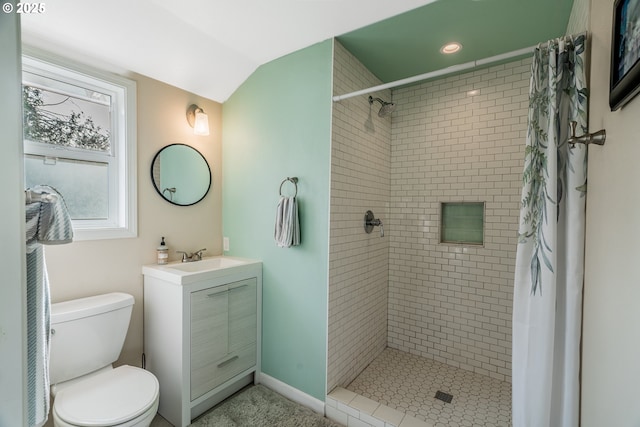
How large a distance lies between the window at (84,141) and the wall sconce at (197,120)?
0.42 meters

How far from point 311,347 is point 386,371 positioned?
79 centimetres

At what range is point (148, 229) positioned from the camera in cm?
207

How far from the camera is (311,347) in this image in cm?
198

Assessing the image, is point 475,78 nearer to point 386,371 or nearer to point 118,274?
point 386,371

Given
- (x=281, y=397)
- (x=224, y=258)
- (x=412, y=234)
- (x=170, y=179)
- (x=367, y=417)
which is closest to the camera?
(x=367, y=417)

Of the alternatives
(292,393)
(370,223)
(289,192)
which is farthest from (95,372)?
(370,223)

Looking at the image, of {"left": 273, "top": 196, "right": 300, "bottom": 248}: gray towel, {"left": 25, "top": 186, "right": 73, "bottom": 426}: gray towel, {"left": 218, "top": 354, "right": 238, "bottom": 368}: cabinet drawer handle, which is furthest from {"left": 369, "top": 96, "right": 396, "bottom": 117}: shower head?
{"left": 218, "top": 354, "right": 238, "bottom": 368}: cabinet drawer handle

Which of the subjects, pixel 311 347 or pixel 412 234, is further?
pixel 412 234

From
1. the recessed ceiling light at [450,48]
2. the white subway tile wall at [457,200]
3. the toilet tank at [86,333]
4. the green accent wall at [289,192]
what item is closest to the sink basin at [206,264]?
the green accent wall at [289,192]

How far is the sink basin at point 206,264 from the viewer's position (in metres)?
2.08

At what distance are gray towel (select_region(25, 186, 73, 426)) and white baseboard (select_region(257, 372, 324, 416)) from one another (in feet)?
4.85

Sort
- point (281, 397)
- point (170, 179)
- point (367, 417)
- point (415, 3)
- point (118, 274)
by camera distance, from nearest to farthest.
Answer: point (415, 3), point (367, 417), point (118, 274), point (281, 397), point (170, 179)

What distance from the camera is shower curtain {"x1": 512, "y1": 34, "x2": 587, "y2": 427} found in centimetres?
111

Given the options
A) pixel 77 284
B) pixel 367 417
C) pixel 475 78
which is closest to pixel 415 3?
pixel 475 78
